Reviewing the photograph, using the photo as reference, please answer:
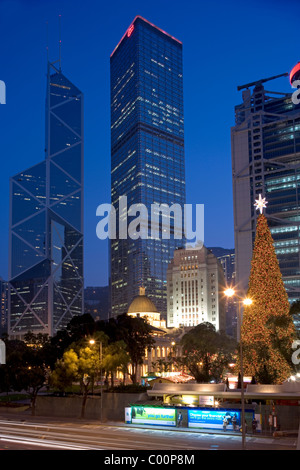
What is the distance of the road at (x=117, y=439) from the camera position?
36.6 m

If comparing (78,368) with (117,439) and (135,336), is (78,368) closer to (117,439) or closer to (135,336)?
(117,439)

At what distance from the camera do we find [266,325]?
6022 centimetres

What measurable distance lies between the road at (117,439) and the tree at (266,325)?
49.1 feet

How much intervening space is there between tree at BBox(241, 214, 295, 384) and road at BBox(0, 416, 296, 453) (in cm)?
1495

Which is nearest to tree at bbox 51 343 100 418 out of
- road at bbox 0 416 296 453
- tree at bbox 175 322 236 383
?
road at bbox 0 416 296 453

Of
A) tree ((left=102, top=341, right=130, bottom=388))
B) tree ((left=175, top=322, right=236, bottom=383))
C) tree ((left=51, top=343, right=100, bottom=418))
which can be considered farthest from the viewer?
tree ((left=175, top=322, right=236, bottom=383))

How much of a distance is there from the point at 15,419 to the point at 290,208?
498 ft

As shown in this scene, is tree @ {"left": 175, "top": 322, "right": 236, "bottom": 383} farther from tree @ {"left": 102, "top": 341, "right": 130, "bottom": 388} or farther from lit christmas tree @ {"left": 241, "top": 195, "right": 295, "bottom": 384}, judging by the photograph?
lit christmas tree @ {"left": 241, "top": 195, "right": 295, "bottom": 384}

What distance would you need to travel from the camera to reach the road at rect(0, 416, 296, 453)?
36.6 meters

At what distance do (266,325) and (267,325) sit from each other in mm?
114

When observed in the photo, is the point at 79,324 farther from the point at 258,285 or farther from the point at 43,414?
the point at 258,285

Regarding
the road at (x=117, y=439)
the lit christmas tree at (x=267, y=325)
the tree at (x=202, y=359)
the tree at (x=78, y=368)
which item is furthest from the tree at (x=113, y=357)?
the tree at (x=202, y=359)

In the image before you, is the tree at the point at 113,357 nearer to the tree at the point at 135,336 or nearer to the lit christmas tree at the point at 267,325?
the lit christmas tree at the point at 267,325
